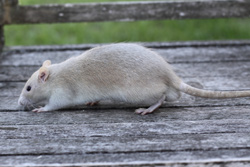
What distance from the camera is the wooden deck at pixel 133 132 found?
8.07 ft

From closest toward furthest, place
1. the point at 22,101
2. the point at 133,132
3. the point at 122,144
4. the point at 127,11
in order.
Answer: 1. the point at 122,144
2. the point at 133,132
3. the point at 22,101
4. the point at 127,11

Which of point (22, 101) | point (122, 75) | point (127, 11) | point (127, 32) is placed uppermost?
point (127, 11)

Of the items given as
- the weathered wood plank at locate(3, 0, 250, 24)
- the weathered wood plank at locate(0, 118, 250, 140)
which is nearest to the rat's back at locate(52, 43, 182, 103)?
the weathered wood plank at locate(0, 118, 250, 140)

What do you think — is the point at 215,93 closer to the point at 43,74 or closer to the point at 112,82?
the point at 112,82

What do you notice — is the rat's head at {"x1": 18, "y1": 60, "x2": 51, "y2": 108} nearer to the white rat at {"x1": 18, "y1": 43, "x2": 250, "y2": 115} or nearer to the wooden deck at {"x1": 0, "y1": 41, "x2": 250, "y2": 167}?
the white rat at {"x1": 18, "y1": 43, "x2": 250, "y2": 115}

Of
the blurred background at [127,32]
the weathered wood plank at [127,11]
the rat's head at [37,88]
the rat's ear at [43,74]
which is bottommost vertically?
the blurred background at [127,32]

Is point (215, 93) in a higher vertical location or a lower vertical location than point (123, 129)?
higher

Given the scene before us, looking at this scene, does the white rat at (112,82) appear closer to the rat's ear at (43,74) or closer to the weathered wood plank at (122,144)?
the rat's ear at (43,74)

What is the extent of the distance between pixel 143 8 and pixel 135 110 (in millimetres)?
1902

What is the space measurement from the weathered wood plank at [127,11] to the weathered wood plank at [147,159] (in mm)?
2592

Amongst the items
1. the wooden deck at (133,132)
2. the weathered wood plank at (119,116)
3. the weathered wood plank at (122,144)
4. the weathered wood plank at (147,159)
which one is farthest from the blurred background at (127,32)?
the weathered wood plank at (147,159)

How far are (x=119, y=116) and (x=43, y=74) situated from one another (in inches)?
32.0

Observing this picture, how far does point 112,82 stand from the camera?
323 cm

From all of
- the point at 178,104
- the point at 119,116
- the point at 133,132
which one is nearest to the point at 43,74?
the point at 119,116
